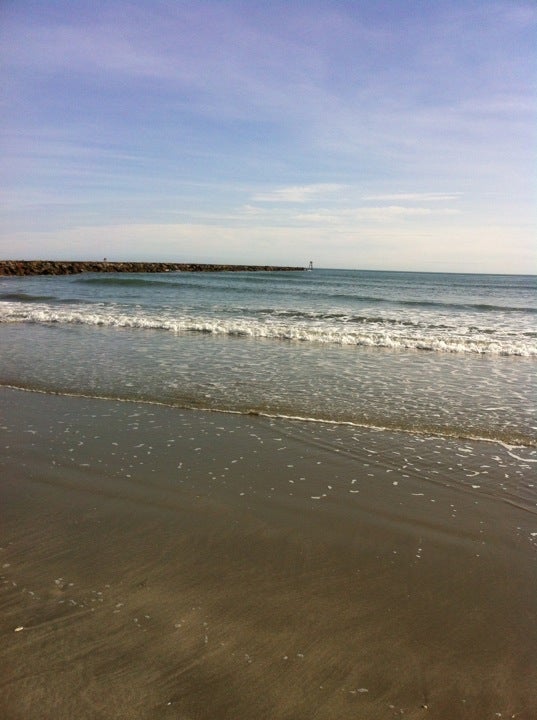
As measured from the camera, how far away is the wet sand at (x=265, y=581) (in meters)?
2.60

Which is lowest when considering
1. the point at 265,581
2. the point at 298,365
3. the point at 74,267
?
the point at 265,581

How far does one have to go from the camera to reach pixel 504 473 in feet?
18.5

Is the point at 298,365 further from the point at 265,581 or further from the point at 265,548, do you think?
the point at 265,581

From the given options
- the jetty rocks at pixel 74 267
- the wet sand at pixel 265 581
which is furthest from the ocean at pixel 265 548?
the jetty rocks at pixel 74 267

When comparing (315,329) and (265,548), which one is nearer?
(265,548)

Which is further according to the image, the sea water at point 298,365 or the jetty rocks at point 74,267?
the jetty rocks at point 74,267

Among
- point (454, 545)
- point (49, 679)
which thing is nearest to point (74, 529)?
point (49, 679)

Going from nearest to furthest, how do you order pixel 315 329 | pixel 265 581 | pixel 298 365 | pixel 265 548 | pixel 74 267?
pixel 265 581
pixel 265 548
pixel 298 365
pixel 315 329
pixel 74 267

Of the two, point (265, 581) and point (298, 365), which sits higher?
point (298, 365)

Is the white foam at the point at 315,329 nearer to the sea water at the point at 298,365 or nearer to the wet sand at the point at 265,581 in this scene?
the sea water at the point at 298,365

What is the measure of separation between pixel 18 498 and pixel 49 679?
7.90 ft

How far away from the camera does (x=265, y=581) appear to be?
3.52m

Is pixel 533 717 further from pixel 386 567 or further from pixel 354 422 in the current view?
pixel 354 422

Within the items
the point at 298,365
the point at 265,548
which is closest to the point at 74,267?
the point at 298,365
